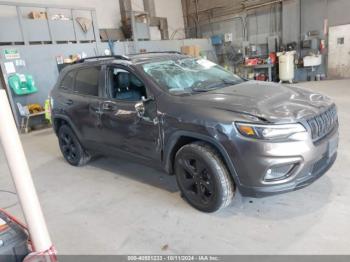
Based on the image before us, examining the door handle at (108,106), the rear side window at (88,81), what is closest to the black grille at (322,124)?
the door handle at (108,106)

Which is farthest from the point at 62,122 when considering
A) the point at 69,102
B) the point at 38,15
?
the point at 38,15

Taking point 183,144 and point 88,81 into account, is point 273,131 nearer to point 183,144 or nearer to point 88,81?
point 183,144

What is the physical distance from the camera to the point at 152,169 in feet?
11.7

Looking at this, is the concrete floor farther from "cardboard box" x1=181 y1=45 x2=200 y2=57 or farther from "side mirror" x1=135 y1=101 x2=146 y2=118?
"cardboard box" x1=181 y1=45 x2=200 y2=57

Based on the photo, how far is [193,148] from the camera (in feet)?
7.89

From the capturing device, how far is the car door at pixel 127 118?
2734mm

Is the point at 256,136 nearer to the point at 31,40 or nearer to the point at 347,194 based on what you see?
the point at 347,194

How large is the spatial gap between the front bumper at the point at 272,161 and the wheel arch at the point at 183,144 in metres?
0.05

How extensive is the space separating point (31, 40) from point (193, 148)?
625cm

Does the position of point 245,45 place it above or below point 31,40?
below

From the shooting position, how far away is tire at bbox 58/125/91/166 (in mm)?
3863

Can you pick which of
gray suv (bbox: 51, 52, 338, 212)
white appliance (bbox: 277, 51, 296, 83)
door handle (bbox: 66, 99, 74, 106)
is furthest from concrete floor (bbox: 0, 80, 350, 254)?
white appliance (bbox: 277, 51, 296, 83)

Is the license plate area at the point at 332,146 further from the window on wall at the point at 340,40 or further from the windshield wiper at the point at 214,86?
the window on wall at the point at 340,40

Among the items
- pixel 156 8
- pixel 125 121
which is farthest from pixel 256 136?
pixel 156 8
